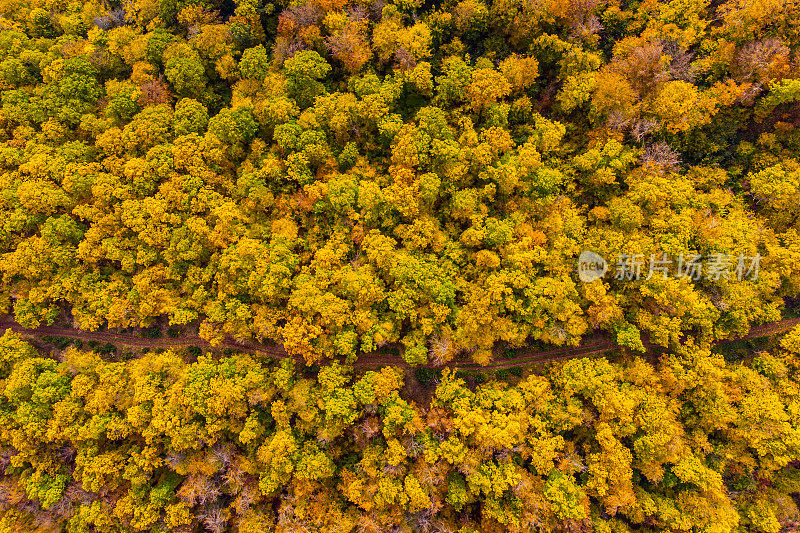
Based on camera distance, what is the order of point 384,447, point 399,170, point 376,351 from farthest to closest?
point 376,351
point 399,170
point 384,447

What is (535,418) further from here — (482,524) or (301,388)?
(301,388)

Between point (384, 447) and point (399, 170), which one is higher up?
point (399, 170)

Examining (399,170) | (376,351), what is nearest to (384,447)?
(376,351)

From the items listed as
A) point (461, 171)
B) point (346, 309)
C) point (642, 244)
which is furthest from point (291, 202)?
point (642, 244)

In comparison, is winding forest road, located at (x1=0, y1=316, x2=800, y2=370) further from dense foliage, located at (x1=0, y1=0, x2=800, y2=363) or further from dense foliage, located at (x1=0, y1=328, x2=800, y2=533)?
dense foliage, located at (x1=0, y1=328, x2=800, y2=533)

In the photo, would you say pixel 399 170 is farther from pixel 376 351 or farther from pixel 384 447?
pixel 384 447

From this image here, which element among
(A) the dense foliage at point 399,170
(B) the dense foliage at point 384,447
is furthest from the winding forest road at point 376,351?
(B) the dense foliage at point 384,447
